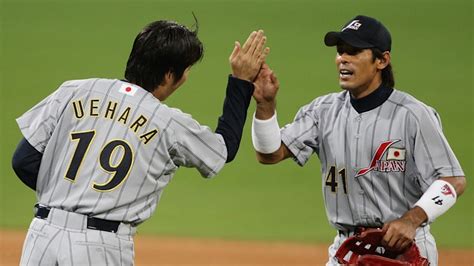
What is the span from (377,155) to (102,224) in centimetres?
135

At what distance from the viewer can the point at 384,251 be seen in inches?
152

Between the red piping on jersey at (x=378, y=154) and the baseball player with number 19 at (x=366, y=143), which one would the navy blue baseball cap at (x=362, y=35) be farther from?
the red piping on jersey at (x=378, y=154)

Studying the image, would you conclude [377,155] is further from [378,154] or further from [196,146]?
[196,146]

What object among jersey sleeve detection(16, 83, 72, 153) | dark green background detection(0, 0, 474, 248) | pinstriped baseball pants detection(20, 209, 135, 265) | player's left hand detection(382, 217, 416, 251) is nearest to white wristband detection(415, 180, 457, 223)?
player's left hand detection(382, 217, 416, 251)

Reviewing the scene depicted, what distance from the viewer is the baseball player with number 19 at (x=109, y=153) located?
3.33m

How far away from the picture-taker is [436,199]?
3.74 meters

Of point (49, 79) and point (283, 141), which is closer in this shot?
point (283, 141)

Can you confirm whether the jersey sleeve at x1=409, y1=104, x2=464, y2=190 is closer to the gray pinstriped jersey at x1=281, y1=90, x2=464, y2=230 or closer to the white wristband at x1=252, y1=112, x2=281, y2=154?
the gray pinstriped jersey at x1=281, y1=90, x2=464, y2=230

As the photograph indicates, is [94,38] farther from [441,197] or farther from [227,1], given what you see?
[441,197]

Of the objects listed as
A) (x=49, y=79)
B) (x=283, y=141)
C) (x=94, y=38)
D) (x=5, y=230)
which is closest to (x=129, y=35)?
(x=94, y=38)

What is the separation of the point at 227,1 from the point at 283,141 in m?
10.5

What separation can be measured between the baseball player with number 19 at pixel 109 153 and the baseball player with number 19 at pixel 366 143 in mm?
625

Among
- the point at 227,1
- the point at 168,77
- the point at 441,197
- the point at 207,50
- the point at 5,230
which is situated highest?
the point at 227,1

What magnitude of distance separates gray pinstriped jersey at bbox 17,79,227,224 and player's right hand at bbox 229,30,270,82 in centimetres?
37
